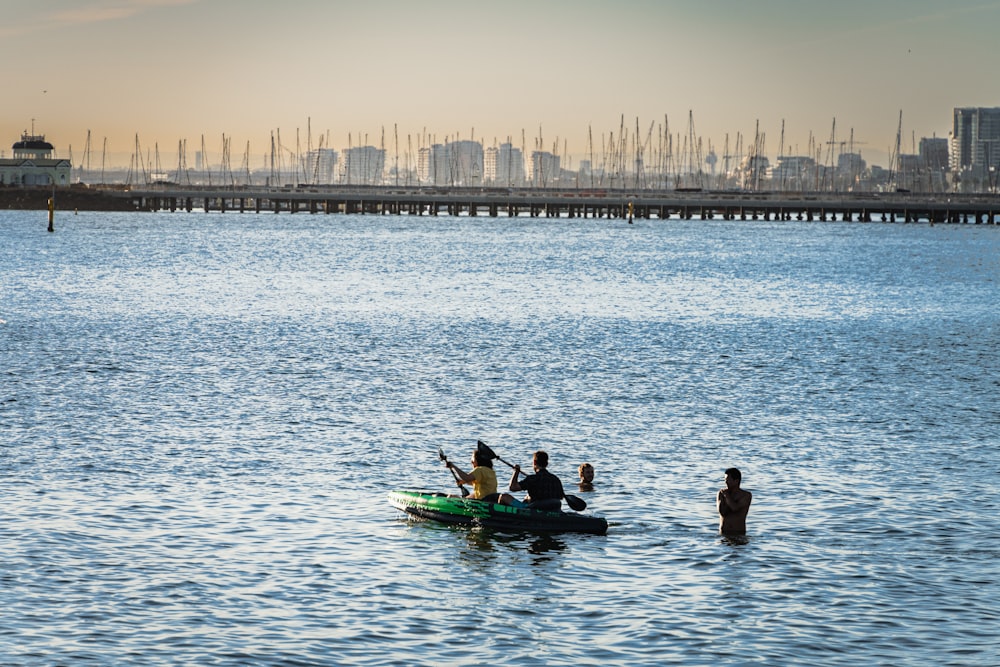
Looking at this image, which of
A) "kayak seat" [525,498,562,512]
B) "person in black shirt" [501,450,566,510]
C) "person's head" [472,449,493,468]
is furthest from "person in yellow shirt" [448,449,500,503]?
"kayak seat" [525,498,562,512]

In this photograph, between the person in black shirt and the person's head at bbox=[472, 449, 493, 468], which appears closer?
the person in black shirt

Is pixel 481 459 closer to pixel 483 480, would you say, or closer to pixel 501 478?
pixel 483 480

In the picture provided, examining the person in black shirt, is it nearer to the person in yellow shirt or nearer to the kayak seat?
the kayak seat

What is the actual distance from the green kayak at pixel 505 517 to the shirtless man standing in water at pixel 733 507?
207 centimetres

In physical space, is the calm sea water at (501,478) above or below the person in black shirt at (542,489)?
below

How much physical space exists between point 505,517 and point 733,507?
3985 mm

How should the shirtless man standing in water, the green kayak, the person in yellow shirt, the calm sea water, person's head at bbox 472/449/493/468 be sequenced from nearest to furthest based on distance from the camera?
1. the calm sea water
2. the shirtless man standing in water
3. the green kayak
4. the person in yellow shirt
5. person's head at bbox 472/449/493/468

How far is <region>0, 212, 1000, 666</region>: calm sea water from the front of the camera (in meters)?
20.2

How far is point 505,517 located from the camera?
2583 centimetres

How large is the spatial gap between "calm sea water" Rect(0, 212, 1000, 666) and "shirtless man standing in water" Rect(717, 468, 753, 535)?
1.03 feet

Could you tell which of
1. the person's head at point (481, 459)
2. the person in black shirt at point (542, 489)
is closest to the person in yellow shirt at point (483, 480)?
the person's head at point (481, 459)

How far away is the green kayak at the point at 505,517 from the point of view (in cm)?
2573

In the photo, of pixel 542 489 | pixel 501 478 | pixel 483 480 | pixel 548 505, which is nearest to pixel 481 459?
pixel 483 480

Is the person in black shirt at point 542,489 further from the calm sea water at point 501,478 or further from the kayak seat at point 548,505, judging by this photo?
the calm sea water at point 501,478
